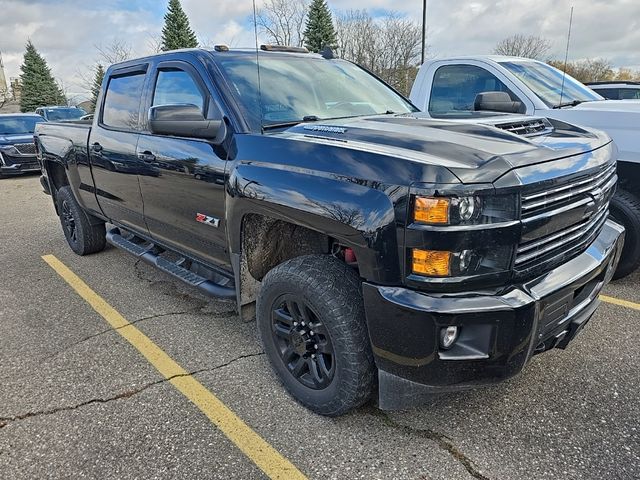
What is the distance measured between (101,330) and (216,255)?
1226mm

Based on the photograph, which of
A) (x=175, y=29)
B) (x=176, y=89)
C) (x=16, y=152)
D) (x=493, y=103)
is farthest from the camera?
(x=175, y=29)

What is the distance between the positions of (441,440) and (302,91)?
7.43 feet

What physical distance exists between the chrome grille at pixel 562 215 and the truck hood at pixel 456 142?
151 mm

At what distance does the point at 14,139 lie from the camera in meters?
12.9

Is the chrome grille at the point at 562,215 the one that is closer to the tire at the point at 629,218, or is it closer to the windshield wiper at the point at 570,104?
the tire at the point at 629,218

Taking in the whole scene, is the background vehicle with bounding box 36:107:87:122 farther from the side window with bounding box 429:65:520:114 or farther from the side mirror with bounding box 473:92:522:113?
the side mirror with bounding box 473:92:522:113

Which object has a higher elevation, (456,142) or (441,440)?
(456,142)

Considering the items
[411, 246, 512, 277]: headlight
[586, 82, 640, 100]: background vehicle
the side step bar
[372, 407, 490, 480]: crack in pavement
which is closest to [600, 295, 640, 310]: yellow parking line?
[372, 407, 490, 480]: crack in pavement

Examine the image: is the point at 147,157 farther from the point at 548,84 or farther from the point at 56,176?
the point at 548,84

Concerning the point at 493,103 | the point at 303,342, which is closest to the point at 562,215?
the point at 303,342

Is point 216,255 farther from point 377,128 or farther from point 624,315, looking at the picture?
point 624,315

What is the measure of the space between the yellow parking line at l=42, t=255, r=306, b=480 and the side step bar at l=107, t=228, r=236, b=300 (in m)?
0.51

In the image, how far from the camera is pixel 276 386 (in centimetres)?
289

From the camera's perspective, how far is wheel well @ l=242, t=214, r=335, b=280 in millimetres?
2815
